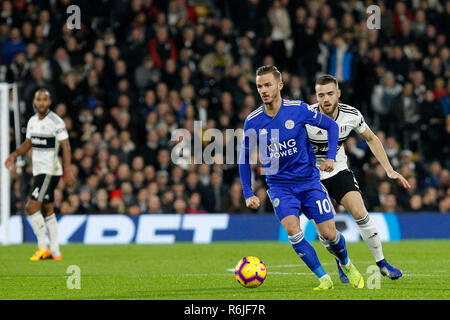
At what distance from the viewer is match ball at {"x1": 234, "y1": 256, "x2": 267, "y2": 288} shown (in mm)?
8852

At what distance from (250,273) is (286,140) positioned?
1326mm

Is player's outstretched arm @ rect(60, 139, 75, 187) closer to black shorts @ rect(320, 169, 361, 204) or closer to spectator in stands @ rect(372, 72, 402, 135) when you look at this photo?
black shorts @ rect(320, 169, 361, 204)

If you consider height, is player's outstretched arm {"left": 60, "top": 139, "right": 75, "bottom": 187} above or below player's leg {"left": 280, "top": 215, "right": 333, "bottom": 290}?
above

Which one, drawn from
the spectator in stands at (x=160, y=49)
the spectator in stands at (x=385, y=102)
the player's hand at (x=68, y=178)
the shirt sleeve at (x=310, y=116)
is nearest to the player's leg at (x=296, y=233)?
the shirt sleeve at (x=310, y=116)

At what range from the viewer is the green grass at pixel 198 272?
27.8 feet

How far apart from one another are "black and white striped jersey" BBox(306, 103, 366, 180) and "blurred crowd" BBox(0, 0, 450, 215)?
24.9 feet

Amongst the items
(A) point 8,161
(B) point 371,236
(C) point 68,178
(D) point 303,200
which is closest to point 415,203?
(C) point 68,178

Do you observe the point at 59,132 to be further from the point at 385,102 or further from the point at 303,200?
the point at 385,102

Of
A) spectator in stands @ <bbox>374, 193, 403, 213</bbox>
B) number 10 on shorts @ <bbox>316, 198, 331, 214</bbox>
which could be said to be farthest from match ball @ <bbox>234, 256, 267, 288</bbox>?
spectator in stands @ <bbox>374, 193, 403, 213</bbox>

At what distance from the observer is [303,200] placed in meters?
8.95

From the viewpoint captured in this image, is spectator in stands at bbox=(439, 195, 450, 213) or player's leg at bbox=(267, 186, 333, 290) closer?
player's leg at bbox=(267, 186, 333, 290)

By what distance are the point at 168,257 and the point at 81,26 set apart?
7397 mm

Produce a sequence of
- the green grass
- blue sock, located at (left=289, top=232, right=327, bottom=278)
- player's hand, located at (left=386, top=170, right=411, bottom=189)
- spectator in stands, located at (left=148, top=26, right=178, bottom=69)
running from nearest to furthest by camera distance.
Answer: the green grass, blue sock, located at (left=289, top=232, right=327, bottom=278), player's hand, located at (left=386, top=170, right=411, bottom=189), spectator in stands, located at (left=148, top=26, right=178, bottom=69)
